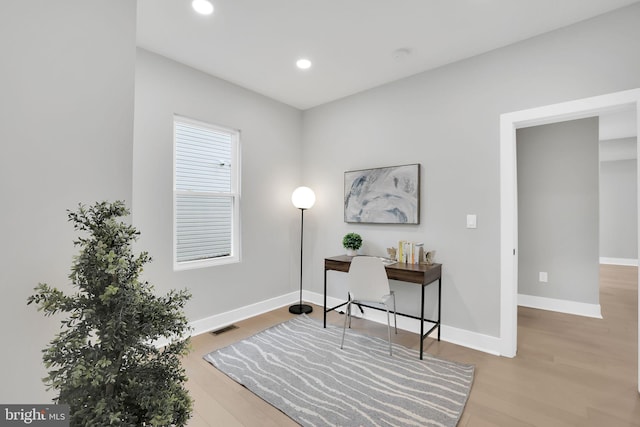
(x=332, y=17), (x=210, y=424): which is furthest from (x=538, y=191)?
(x=210, y=424)

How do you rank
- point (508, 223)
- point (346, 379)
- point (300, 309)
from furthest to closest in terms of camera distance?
point (300, 309)
point (508, 223)
point (346, 379)

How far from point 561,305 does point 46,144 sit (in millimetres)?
5133

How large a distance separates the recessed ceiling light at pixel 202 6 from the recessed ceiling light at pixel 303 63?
927 millimetres

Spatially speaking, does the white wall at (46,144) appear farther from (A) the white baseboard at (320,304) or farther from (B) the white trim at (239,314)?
(B) the white trim at (239,314)

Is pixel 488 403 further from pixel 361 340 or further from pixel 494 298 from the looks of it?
pixel 361 340

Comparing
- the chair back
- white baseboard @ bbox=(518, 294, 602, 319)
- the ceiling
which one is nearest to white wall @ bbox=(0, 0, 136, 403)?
the ceiling

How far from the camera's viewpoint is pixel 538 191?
3924mm

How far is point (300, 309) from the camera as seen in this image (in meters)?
3.71

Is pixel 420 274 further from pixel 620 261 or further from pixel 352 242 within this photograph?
pixel 620 261

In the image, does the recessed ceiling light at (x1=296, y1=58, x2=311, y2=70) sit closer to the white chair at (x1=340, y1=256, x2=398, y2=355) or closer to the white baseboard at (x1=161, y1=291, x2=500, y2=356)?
the white chair at (x1=340, y1=256, x2=398, y2=355)

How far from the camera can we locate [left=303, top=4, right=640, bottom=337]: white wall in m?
2.22

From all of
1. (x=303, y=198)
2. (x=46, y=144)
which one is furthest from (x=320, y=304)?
(x=46, y=144)

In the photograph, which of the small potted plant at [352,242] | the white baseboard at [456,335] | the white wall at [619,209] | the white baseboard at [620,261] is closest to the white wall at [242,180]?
the small potted plant at [352,242]

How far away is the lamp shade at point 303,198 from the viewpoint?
12.5 feet
